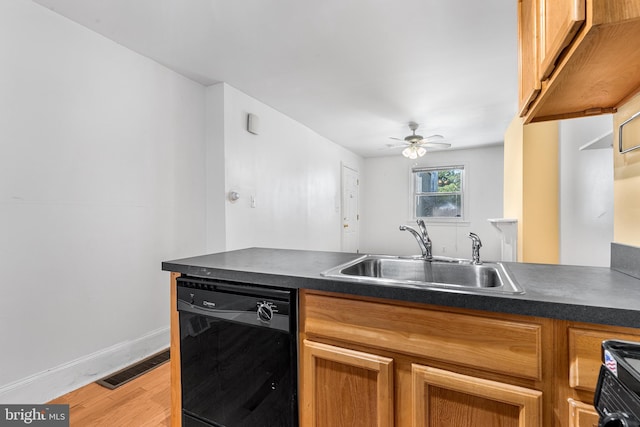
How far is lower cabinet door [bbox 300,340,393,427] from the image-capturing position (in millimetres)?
966

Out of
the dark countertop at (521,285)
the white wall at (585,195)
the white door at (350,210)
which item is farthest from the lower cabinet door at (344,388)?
the white door at (350,210)

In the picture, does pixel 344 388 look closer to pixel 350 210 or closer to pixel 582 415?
pixel 582 415

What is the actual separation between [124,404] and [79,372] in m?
0.47

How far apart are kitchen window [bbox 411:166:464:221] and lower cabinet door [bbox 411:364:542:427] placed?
584 cm

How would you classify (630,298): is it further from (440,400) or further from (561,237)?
(561,237)

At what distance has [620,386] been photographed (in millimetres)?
429

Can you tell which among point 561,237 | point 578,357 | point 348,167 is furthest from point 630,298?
point 348,167

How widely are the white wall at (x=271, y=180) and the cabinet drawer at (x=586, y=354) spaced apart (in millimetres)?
2602

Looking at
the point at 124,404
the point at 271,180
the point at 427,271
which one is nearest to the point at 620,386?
the point at 427,271

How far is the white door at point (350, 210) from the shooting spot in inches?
230

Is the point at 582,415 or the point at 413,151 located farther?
the point at 413,151

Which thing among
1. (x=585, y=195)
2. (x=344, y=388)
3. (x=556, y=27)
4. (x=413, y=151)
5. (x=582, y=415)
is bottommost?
(x=344, y=388)

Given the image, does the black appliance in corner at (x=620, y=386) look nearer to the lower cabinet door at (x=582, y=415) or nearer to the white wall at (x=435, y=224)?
the lower cabinet door at (x=582, y=415)

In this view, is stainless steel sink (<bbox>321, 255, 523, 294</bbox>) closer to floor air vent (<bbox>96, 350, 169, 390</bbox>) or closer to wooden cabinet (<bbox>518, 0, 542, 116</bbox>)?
wooden cabinet (<bbox>518, 0, 542, 116</bbox>)
